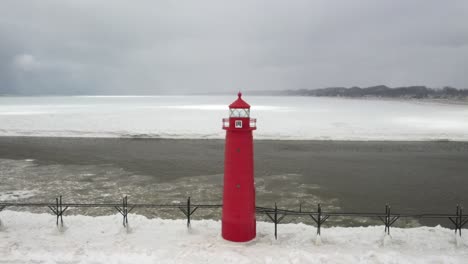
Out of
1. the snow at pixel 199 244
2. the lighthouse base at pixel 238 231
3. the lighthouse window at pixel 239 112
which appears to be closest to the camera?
the snow at pixel 199 244

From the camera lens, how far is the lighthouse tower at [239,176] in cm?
984

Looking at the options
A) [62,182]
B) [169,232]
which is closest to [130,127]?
[62,182]

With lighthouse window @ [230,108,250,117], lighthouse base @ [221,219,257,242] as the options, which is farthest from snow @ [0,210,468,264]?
lighthouse window @ [230,108,250,117]

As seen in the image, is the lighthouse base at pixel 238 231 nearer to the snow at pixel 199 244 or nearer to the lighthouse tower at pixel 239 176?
the lighthouse tower at pixel 239 176

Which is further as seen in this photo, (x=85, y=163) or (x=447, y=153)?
(x=447, y=153)

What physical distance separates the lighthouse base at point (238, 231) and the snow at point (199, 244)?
183 millimetres

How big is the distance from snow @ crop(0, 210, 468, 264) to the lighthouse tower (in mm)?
424

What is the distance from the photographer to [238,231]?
33.9ft

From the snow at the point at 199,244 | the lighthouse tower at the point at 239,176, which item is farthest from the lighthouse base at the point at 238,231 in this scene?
the snow at the point at 199,244

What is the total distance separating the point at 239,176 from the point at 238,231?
5.37 feet

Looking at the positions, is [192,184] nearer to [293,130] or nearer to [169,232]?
[169,232]

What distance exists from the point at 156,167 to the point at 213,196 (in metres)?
7.52

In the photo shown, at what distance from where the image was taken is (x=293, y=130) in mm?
42406

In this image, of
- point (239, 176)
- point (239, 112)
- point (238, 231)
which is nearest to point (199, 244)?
point (238, 231)
